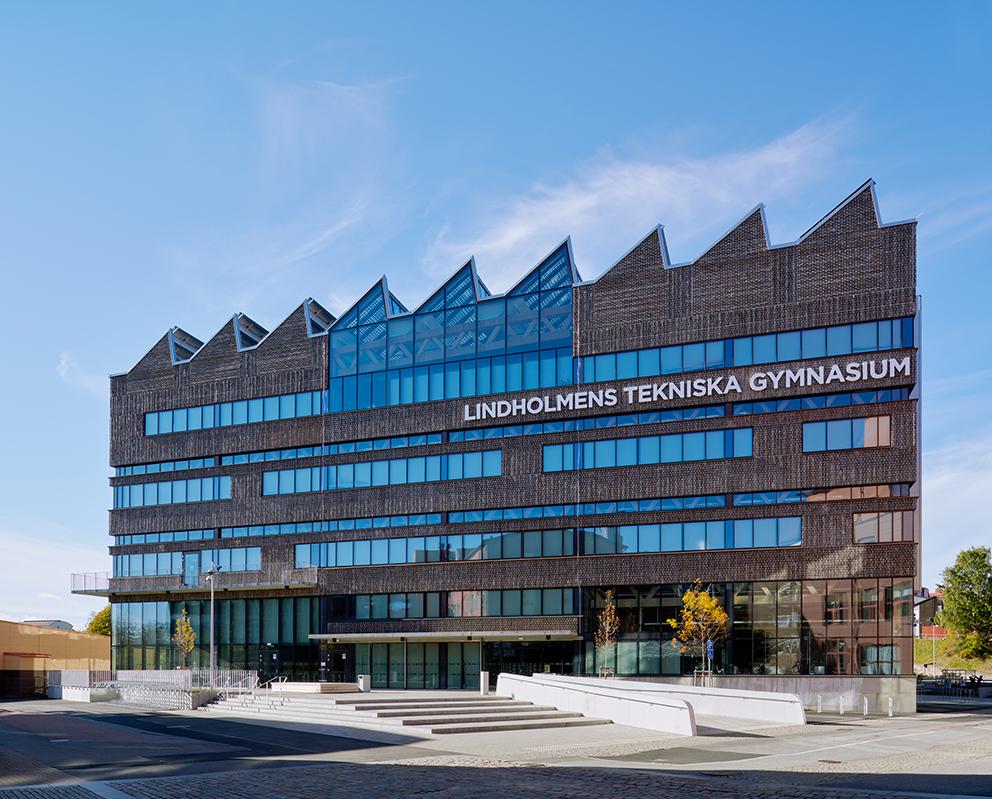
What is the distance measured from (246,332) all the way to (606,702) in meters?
47.8

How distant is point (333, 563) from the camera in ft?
237

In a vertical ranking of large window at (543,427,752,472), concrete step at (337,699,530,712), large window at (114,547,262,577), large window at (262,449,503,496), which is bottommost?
concrete step at (337,699,530,712)

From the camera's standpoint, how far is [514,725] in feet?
125

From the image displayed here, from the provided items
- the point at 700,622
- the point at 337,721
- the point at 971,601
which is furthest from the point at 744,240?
the point at 971,601

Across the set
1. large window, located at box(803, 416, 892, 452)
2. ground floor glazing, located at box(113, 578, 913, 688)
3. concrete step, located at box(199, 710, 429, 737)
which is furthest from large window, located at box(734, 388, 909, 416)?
concrete step, located at box(199, 710, 429, 737)

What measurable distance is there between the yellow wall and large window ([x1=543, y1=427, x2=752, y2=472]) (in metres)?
44.0

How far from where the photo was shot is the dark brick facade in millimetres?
57344

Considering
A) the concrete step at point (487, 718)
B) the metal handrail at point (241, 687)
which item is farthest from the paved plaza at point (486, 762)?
the metal handrail at point (241, 687)

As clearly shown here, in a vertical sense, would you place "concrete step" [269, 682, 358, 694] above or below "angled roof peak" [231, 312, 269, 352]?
below

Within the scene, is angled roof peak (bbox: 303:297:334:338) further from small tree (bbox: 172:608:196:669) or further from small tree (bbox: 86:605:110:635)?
small tree (bbox: 86:605:110:635)

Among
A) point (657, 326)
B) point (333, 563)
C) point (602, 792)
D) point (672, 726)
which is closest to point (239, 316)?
point (333, 563)

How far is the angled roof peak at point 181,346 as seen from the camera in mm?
81125

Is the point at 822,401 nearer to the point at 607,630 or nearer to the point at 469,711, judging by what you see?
the point at 607,630

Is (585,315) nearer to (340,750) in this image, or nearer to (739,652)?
(739,652)
